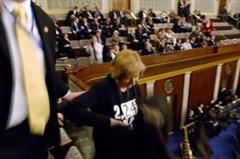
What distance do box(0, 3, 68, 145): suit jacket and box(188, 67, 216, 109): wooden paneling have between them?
684 centimetres

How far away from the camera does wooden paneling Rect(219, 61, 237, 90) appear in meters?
8.55

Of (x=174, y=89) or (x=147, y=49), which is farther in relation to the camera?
(x=174, y=89)

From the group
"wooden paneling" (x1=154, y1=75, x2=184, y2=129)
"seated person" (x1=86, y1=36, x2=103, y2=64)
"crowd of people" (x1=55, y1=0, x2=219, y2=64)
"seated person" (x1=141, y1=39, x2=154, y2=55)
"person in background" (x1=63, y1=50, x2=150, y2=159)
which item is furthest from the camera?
"seated person" (x1=141, y1=39, x2=154, y2=55)

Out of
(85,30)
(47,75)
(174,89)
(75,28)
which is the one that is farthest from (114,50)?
(47,75)

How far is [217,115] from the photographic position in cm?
768

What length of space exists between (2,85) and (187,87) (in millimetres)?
7223

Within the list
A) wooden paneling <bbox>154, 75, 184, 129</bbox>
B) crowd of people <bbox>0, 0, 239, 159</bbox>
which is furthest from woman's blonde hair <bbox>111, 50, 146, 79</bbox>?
wooden paneling <bbox>154, 75, 184, 129</bbox>

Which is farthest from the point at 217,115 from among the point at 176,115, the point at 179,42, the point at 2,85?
the point at 2,85

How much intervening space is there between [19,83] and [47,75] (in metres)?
0.14

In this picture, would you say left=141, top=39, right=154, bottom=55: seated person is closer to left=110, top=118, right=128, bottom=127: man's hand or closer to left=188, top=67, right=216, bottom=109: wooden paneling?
left=188, top=67, right=216, bottom=109: wooden paneling

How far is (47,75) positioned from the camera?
0.99m

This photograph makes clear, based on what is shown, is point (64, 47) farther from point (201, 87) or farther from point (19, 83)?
point (19, 83)

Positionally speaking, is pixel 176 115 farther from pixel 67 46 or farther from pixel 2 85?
pixel 2 85

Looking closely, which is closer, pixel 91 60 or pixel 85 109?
pixel 85 109
